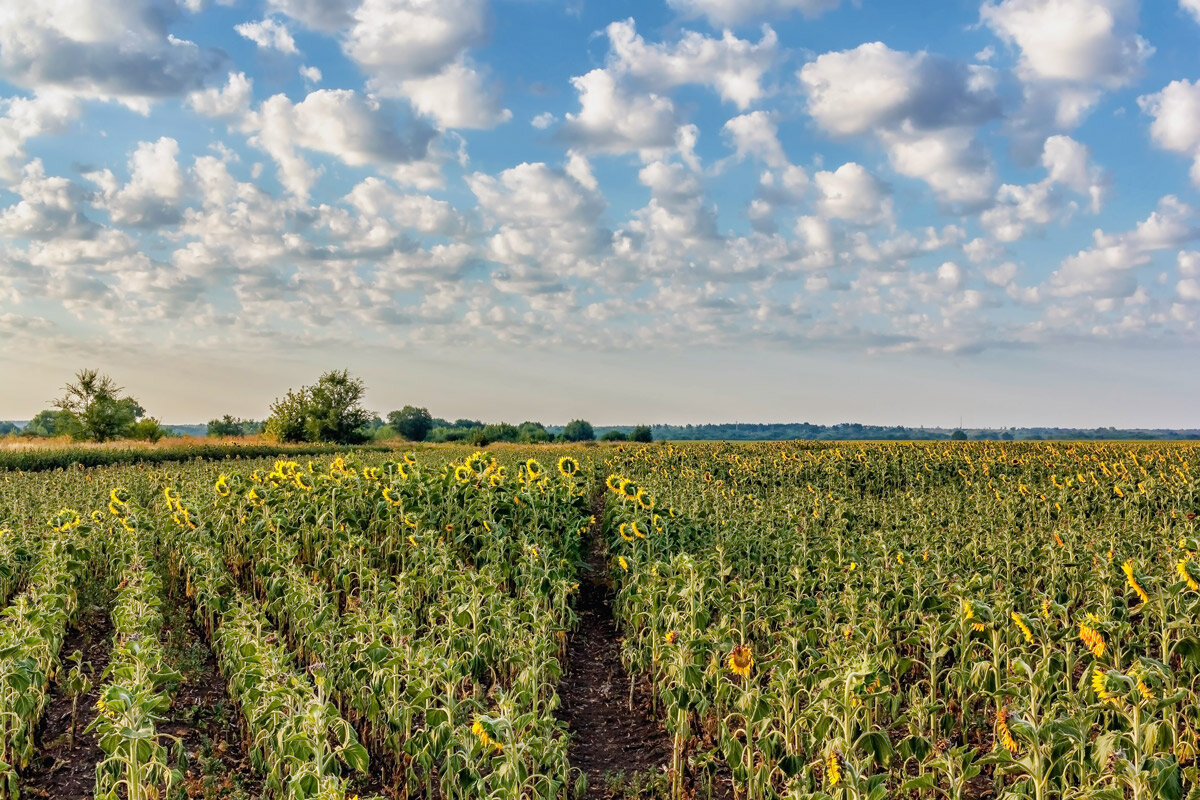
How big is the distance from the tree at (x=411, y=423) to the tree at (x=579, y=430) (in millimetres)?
16654

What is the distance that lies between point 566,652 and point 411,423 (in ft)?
297

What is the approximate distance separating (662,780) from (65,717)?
5164 millimetres

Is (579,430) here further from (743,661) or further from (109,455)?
(743,661)

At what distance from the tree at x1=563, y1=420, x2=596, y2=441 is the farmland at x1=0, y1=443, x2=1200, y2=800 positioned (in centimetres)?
8347

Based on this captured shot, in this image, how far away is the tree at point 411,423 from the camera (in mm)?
96562

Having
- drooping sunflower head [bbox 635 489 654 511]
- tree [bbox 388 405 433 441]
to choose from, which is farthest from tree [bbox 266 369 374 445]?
drooping sunflower head [bbox 635 489 654 511]

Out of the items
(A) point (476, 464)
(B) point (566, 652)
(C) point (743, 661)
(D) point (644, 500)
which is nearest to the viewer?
(C) point (743, 661)

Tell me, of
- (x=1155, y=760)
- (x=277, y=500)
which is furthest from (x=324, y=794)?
(x=277, y=500)

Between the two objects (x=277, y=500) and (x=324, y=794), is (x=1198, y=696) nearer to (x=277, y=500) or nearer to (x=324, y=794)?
(x=324, y=794)

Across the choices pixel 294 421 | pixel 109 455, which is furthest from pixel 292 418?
pixel 109 455

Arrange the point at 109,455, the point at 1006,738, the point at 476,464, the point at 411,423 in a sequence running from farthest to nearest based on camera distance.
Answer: the point at 411,423 → the point at 109,455 → the point at 476,464 → the point at 1006,738

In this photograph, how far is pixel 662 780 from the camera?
586 cm

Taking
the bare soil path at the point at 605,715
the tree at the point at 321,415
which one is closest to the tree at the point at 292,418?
the tree at the point at 321,415

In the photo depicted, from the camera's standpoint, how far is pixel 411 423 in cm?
9694
